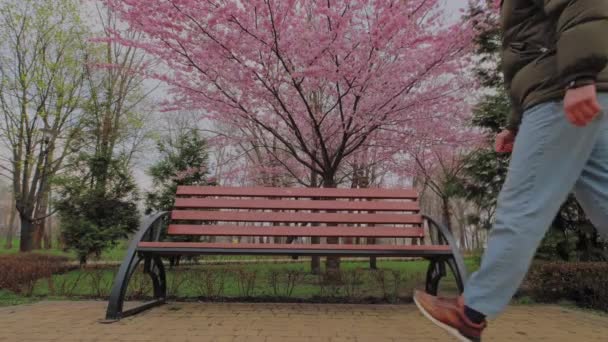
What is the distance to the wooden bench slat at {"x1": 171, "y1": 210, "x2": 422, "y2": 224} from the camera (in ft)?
10.8

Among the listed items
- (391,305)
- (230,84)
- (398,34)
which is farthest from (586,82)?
(230,84)

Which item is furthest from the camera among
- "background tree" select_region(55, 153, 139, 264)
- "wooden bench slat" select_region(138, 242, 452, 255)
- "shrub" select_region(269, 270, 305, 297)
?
"background tree" select_region(55, 153, 139, 264)

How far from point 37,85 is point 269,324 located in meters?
13.9

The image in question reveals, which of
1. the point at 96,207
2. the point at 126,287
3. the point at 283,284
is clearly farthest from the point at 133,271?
the point at 96,207

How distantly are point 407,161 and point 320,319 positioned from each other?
7758 mm

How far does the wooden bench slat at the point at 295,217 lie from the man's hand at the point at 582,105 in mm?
2225

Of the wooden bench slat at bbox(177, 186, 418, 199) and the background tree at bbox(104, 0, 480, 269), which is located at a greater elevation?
the background tree at bbox(104, 0, 480, 269)

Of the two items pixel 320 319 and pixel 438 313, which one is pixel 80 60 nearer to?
pixel 320 319

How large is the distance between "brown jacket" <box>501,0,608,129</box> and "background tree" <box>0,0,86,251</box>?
48.3ft

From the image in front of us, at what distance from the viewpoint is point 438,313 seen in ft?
4.69

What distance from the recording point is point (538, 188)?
1233 mm

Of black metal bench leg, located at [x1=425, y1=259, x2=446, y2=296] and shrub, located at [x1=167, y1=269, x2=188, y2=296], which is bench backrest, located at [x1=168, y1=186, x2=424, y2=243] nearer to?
black metal bench leg, located at [x1=425, y1=259, x2=446, y2=296]

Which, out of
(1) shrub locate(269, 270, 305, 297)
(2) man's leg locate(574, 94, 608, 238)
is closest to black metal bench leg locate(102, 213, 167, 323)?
(1) shrub locate(269, 270, 305, 297)

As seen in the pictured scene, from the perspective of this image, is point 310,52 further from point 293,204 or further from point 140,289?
point 140,289
